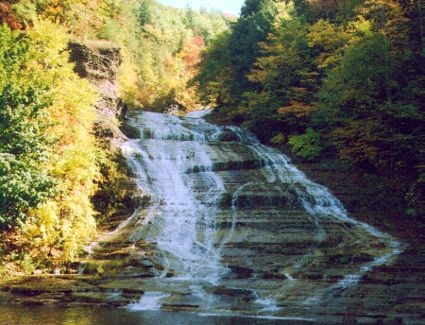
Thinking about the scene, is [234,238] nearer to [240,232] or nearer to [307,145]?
[240,232]

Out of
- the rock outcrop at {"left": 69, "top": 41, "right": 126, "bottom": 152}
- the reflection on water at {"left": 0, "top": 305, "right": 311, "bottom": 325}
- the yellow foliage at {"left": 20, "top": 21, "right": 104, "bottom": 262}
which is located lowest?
the reflection on water at {"left": 0, "top": 305, "right": 311, "bottom": 325}

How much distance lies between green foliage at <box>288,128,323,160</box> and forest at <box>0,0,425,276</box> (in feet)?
0.22

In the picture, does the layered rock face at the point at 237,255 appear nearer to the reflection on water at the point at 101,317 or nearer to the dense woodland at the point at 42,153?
the reflection on water at the point at 101,317

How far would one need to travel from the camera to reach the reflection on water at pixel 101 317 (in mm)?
7047

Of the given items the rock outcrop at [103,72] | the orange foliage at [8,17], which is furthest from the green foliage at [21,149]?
the orange foliage at [8,17]

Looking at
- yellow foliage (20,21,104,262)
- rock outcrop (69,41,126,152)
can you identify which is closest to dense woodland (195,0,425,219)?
rock outcrop (69,41,126,152)

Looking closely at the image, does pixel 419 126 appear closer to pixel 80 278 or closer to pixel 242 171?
pixel 242 171

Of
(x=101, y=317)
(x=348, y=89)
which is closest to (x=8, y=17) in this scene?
(x=348, y=89)

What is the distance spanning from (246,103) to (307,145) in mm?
7088

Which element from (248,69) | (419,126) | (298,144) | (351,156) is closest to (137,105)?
(248,69)

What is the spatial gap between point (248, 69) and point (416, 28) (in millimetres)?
11956

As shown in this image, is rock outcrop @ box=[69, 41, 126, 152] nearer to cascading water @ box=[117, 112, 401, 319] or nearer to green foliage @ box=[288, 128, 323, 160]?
cascading water @ box=[117, 112, 401, 319]

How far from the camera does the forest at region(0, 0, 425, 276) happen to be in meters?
10.9

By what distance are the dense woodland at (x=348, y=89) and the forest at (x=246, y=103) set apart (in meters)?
0.06
